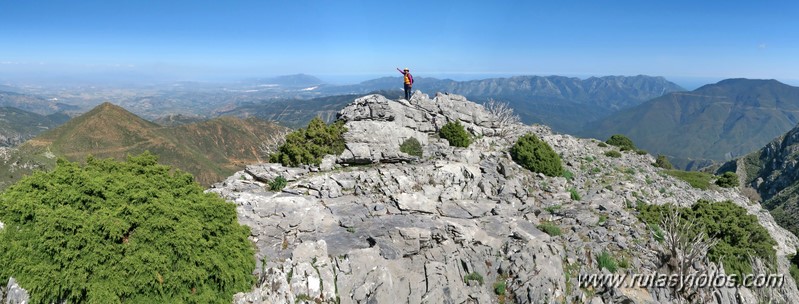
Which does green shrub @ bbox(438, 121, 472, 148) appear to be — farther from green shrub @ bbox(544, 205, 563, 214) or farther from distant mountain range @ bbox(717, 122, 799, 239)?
distant mountain range @ bbox(717, 122, 799, 239)

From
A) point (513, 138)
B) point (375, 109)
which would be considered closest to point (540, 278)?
point (375, 109)

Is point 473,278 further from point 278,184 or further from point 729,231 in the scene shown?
point 729,231

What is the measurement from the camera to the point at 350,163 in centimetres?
2348

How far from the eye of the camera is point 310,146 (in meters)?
23.2

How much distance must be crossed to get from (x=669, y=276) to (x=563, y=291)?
362 cm

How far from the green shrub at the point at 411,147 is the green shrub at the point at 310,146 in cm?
435

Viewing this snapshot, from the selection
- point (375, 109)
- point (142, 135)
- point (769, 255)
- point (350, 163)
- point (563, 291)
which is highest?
point (375, 109)

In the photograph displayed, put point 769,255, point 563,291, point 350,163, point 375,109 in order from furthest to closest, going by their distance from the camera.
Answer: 1. point 375,109
2. point 350,163
3. point 769,255
4. point 563,291

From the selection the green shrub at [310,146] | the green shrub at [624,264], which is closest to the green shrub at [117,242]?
the green shrub at [310,146]

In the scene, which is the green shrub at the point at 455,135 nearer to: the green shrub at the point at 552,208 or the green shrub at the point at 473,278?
the green shrub at the point at 552,208

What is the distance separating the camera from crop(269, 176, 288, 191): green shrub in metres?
19.1

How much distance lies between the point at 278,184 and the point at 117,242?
9193 millimetres

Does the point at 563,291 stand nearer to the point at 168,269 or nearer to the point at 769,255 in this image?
the point at 168,269

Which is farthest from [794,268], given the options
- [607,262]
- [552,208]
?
[607,262]
